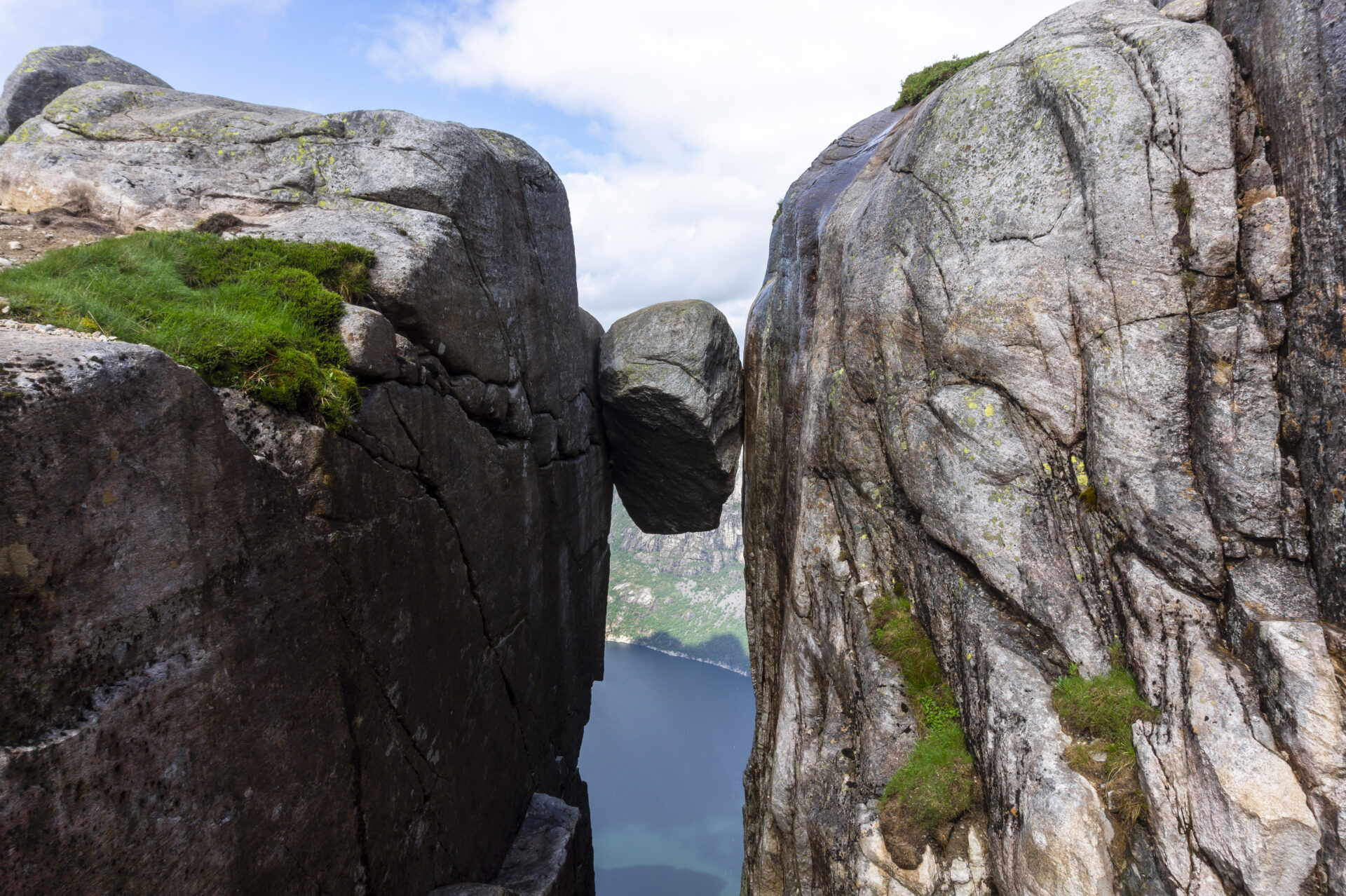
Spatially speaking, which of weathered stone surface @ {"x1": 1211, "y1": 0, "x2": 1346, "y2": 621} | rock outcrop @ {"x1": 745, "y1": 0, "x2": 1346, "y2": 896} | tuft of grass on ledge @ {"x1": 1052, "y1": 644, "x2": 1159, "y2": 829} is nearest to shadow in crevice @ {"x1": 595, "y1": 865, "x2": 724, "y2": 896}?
rock outcrop @ {"x1": 745, "y1": 0, "x2": 1346, "y2": 896}

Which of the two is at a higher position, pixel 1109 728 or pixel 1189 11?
pixel 1189 11

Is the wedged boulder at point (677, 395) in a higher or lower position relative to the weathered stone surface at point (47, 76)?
lower

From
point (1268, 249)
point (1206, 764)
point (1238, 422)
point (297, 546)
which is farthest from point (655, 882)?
point (1268, 249)

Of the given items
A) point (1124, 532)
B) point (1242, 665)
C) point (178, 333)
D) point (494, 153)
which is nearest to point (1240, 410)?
point (1124, 532)

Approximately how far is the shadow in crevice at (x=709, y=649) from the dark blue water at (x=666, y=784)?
397 inches

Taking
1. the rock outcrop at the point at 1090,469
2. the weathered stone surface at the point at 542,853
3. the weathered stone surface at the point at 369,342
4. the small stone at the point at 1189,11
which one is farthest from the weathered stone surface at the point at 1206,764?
the weathered stone surface at the point at 369,342

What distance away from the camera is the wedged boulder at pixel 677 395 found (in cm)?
1520

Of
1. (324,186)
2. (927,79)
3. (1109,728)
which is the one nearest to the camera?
(1109,728)

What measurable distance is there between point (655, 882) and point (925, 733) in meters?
38.2

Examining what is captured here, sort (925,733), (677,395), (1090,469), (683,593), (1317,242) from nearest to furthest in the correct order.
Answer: (1317,242)
(1090,469)
(925,733)
(677,395)
(683,593)

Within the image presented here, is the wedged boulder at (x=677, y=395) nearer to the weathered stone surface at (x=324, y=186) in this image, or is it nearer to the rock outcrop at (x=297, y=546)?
the rock outcrop at (x=297, y=546)

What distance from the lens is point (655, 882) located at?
37.8 metres

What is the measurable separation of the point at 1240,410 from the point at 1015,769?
4.08 meters

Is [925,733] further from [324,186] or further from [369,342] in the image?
[324,186]
